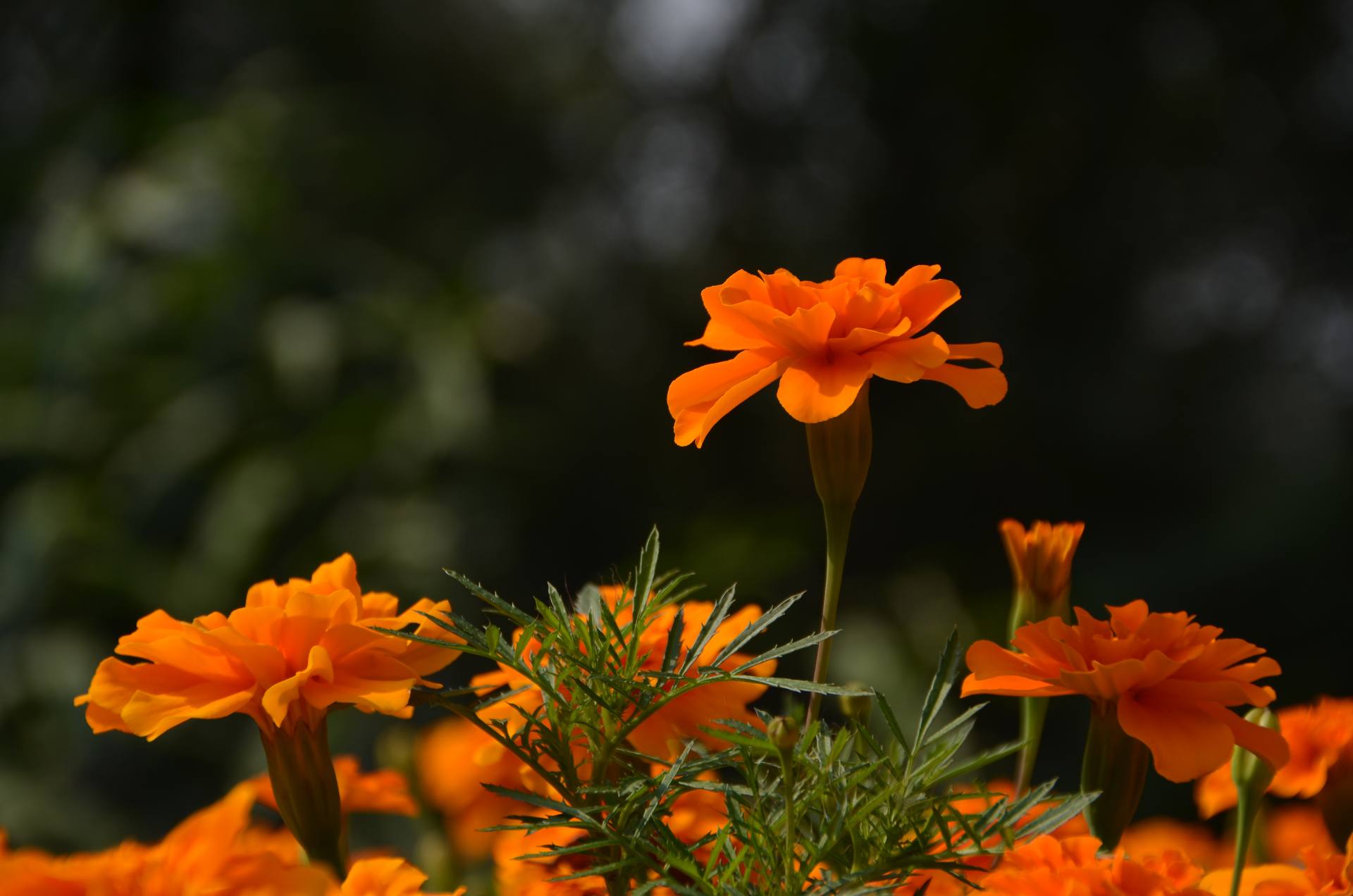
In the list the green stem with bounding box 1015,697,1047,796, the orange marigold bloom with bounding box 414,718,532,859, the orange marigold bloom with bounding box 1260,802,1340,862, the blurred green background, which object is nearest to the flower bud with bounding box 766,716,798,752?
the green stem with bounding box 1015,697,1047,796

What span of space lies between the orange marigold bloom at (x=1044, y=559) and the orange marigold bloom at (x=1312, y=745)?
69 mm

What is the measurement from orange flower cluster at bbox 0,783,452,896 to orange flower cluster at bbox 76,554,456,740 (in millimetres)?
38

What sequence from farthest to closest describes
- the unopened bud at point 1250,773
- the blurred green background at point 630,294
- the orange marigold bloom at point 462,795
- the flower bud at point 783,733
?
the blurred green background at point 630,294 → the orange marigold bloom at point 462,795 → the unopened bud at point 1250,773 → the flower bud at point 783,733

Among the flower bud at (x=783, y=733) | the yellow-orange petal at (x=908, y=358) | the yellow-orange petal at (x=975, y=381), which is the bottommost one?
the flower bud at (x=783, y=733)

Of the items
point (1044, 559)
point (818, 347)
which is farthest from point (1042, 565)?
point (818, 347)

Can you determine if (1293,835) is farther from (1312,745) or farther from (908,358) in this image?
(908,358)

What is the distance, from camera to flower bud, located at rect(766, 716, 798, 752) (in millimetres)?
237

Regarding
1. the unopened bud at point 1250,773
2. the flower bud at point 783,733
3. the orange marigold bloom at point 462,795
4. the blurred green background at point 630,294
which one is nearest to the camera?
the flower bud at point 783,733

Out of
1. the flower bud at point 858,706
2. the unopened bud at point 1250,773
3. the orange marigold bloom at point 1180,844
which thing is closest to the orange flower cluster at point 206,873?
the flower bud at point 858,706

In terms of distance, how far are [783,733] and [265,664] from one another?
0.41 feet

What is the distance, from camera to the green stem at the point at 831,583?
298 millimetres

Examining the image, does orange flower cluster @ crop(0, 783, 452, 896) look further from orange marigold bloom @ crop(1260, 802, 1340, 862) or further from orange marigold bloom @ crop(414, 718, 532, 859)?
orange marigold bloom @ crop(1260, 802, 1340, 862)

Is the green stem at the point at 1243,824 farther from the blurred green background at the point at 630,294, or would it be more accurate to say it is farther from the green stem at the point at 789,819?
the blurred green background at the point at 630,294

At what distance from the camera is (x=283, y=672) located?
295mm
